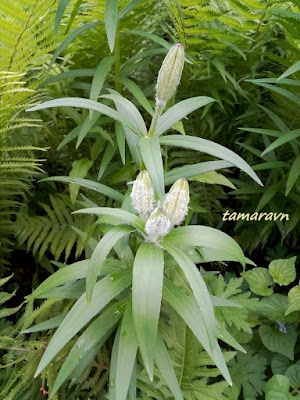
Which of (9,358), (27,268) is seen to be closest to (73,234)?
(27,268)

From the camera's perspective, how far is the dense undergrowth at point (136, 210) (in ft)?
3.03

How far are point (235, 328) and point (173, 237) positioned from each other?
23.3 inches

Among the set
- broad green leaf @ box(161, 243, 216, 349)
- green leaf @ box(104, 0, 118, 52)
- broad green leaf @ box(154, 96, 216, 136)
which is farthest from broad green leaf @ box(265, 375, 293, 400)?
green leaf @ box(104, 0, 118, 52)

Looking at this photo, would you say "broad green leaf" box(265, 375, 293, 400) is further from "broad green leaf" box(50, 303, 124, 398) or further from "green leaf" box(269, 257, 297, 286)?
"broad green leaf" box(50, 303, 124, 398)

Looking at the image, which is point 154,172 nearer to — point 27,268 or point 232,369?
point 232,369

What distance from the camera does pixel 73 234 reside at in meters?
1.53

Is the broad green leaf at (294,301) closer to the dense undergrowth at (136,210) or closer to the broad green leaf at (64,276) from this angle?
the dense undergrowth at (136,210)

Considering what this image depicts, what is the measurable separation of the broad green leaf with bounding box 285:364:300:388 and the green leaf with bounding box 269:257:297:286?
24 centimetres

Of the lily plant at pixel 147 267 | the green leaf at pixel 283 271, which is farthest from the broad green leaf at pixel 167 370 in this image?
the green leaf at pixel 283 271

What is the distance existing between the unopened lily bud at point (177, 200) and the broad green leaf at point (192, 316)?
0.56ft

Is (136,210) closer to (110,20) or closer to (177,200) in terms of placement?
(177,200)

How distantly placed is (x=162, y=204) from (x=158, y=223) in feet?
0.18

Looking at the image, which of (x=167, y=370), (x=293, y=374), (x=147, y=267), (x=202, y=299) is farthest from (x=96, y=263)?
(x=293, y=374)

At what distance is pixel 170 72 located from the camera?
873mm
